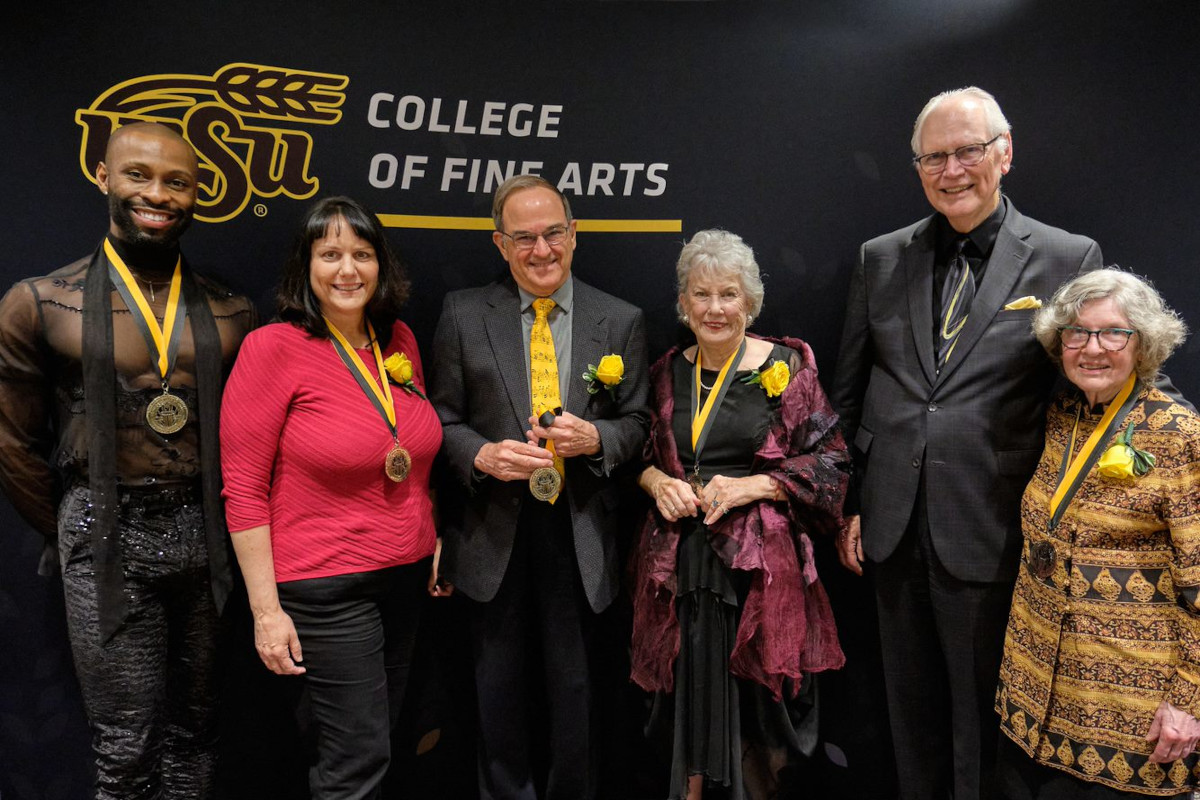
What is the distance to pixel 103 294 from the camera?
2.60 m

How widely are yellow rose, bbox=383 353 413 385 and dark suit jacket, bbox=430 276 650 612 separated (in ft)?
0.69

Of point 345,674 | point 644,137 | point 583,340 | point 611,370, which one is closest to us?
point 345,674

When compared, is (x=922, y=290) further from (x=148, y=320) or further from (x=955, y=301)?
(x=148, y=320)

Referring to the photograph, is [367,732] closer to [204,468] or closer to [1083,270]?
[204,468]

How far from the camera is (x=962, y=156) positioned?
272 cm

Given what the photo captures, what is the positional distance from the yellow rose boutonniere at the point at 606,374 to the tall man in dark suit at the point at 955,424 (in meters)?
0.89

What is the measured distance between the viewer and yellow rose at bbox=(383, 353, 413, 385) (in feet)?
9.14

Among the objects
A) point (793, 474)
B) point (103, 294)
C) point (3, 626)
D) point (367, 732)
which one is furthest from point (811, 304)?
point (3, 626)

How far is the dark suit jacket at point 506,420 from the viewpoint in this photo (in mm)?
2926

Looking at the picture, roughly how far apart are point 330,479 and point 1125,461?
2.23 m

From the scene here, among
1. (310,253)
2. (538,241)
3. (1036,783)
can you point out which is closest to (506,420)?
(538,241)

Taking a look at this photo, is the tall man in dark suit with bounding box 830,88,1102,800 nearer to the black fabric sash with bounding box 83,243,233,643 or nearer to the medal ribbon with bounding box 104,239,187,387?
the medal ribbon with bounding box 104,239,187,387

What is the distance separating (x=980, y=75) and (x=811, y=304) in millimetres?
1089

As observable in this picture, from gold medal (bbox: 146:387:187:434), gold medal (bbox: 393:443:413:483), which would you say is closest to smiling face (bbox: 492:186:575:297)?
gold medal (bbox: 393:443:413:483)
